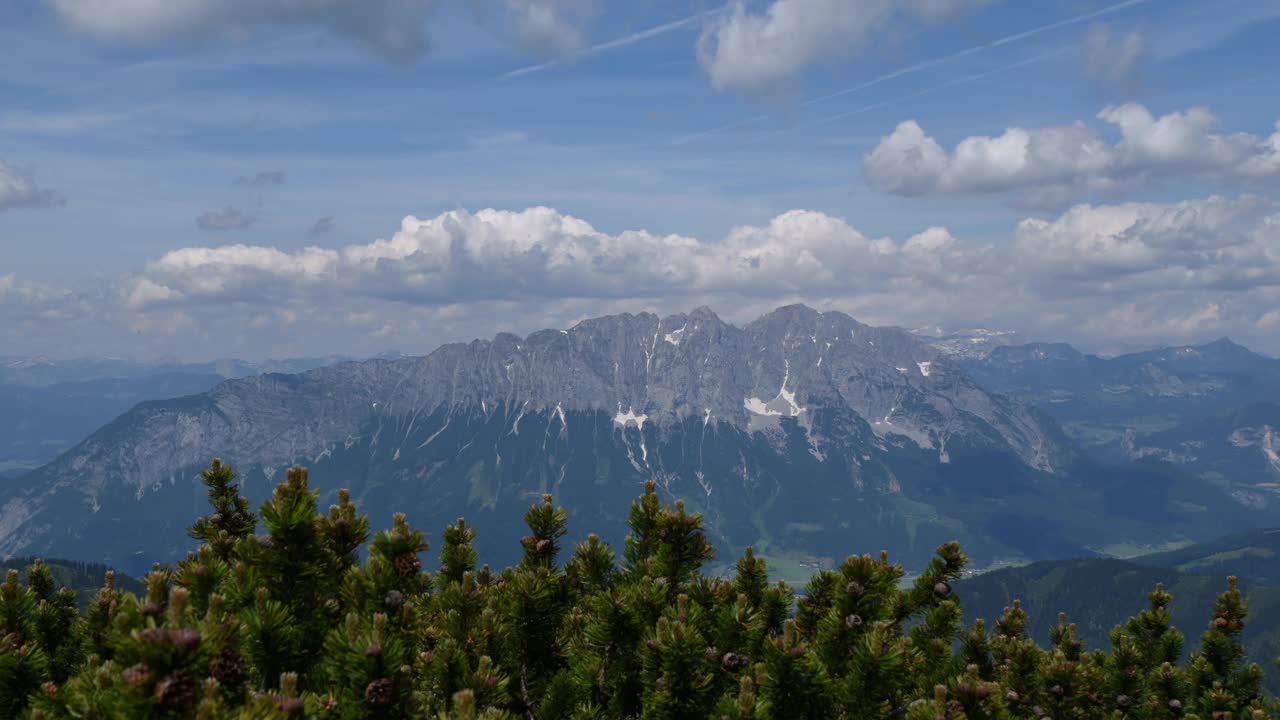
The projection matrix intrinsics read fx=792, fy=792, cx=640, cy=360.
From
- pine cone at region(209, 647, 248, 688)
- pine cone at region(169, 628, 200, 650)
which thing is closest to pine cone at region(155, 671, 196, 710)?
pine cone at region(169, 628, 200, 650)

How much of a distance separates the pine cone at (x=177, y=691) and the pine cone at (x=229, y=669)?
1.05 m

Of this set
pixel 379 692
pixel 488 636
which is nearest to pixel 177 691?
pixel 379 692

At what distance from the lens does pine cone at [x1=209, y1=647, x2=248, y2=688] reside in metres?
6.00

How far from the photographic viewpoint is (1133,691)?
65.5 ft

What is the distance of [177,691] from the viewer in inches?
195

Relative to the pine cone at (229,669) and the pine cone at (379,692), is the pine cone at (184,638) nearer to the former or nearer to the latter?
the pine cone at (229,669)

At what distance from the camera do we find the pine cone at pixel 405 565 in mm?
8906

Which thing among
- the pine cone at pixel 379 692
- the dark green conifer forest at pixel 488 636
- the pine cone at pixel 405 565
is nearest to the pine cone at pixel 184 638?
the dark green conifer forest at pixel 488 636

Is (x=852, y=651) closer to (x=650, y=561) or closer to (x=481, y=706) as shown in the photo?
(x=650, y=561)

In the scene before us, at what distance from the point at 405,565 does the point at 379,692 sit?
2.21m

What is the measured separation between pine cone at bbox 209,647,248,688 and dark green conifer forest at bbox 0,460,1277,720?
1cm

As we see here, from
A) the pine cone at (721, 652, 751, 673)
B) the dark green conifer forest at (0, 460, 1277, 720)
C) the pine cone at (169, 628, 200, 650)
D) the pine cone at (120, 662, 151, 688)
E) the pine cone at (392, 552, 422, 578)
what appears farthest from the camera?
the pine cone at (721, 652, 751, 673)

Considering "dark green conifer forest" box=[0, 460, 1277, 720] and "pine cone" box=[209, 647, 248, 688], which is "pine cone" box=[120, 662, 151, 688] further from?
"pine cone" box=[209, 647, 248, 688]

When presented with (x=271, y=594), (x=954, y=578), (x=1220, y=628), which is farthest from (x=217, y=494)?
(x=1220, y=628)
